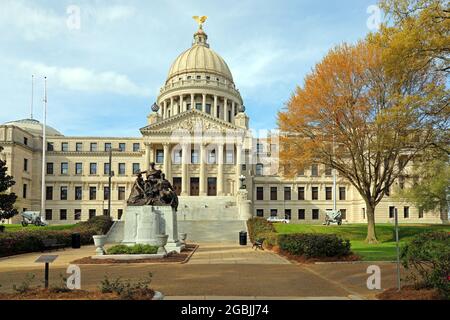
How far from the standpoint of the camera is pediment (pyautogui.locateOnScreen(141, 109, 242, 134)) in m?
72.3

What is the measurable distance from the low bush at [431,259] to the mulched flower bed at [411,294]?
19cm

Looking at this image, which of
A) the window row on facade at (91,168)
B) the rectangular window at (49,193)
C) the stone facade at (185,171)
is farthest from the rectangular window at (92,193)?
the rectangular window at (49,193)

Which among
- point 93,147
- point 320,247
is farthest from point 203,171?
point 320,247

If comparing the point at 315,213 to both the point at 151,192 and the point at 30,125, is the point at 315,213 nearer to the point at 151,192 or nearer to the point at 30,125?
the point at 151,192

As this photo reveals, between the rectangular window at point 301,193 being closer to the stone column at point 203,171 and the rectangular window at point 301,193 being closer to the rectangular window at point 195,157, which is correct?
the stone column at point 203,171

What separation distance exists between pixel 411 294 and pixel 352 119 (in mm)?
22743

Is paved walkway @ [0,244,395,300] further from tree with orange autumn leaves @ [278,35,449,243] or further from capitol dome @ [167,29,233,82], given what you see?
capitol dome @ [167,29,233,82]

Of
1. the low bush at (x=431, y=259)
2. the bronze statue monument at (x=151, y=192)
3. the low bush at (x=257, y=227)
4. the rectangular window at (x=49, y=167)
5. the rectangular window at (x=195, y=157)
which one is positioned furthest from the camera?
the rectangular window at (x=49, y=167)

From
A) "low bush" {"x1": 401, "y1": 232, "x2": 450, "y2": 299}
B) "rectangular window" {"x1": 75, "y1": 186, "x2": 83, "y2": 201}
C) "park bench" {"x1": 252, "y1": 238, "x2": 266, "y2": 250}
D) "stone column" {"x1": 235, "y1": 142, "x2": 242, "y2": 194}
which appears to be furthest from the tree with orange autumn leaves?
"rectangular window" {"x1": 75, "y1": 186, "x2": 83, "y2": 201}

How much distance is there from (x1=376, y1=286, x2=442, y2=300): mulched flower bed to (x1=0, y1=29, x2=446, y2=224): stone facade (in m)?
51.3

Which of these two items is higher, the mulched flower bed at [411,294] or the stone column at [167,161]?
the stone column at [167,161]

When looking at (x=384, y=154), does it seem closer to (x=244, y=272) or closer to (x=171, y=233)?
(x=171, y=233)

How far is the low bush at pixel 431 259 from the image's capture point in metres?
9.53
